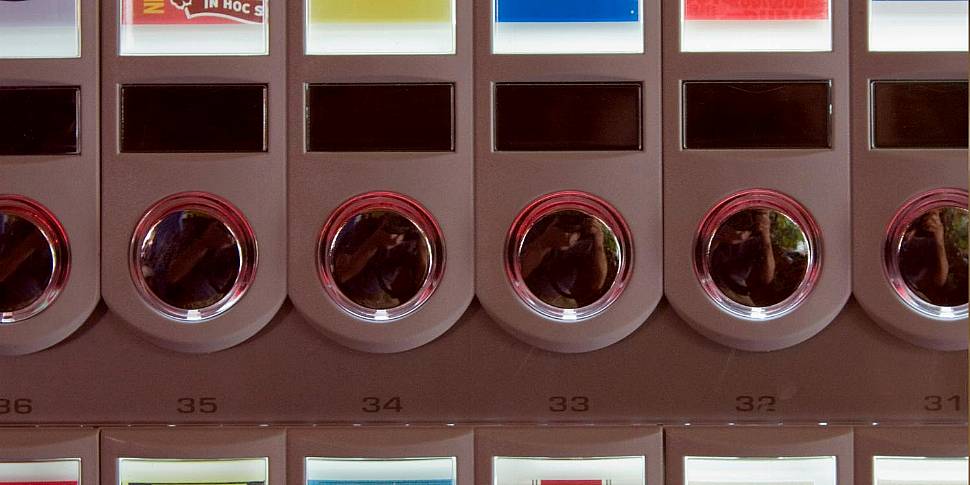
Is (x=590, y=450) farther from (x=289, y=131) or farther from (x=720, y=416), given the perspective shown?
(x=289, y=131)

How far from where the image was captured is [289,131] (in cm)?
74

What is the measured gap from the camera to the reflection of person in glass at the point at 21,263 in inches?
28.8

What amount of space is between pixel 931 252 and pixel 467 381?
1.54 ft

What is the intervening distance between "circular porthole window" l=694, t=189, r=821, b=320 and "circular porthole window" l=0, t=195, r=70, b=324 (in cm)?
62

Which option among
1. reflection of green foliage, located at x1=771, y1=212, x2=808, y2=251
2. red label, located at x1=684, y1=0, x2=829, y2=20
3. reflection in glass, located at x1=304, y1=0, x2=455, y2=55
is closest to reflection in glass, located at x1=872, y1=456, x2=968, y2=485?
reflection of green foliage, located at x1=771, y1=212, x2=808, y2=251

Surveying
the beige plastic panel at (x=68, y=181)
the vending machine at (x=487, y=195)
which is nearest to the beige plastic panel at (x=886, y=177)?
the vending machine at (x=487, y=195)

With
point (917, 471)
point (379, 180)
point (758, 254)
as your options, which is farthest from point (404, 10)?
point (917, 471)

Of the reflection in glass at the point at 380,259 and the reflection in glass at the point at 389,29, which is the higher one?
the reflection in glass at the point at 389,29

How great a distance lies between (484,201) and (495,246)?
45 mm

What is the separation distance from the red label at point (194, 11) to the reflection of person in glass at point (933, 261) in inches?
26.4

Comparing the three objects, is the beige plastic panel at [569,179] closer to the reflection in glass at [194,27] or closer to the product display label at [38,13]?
the reflection in glass at [194,27]

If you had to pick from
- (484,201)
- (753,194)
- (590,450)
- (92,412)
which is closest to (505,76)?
(484,201)

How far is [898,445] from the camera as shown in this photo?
0.74 meters

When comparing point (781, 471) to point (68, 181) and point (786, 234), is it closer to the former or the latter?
point (786, 234)
